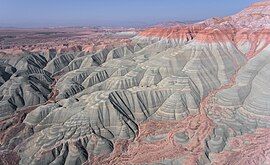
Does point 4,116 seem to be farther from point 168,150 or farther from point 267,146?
point 267,146

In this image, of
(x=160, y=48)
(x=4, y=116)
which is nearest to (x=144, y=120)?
(x=4, y=116)

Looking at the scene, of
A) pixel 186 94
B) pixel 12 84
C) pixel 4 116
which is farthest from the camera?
pixel 12 84

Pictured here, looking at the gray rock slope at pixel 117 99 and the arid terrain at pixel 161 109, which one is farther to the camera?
the gray rock slope at pixel 117 99

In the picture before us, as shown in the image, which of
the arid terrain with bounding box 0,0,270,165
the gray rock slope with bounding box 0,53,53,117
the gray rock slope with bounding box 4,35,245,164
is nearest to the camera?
the arid terrain with bounding box 0,0,270,165

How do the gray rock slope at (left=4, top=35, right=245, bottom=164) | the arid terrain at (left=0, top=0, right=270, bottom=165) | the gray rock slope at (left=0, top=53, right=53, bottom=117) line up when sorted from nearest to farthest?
the arid terrain at (left=0, top=0, right=270, bottom=165) < the gray rock slope at (left=4, top=35, right=245, bottom=164) < the gray rock slope at (left=0, top=53, right=53, bottom=117)

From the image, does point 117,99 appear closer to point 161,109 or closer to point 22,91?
point 161,109

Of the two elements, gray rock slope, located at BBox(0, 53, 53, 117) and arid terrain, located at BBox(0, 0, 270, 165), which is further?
gray rock slope, located at BBox(0, 53, 53, 117)

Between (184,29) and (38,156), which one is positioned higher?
(184,29)

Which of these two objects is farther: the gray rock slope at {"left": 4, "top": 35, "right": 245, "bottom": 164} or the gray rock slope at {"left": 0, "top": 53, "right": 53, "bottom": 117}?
the gray rock slope at {"left": 0, "top": 53, "right": 53, "bottom": 117}
